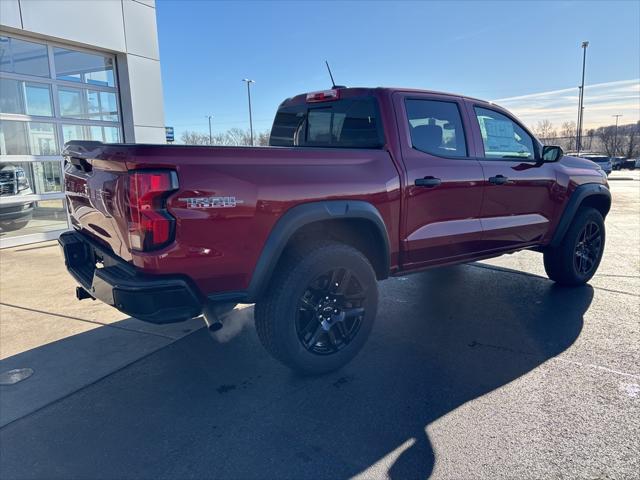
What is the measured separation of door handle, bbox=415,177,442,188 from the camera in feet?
11.3

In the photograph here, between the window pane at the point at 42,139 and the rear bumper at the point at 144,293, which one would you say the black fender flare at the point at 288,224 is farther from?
the window pane at the point at 42,139

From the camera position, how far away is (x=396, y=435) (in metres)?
2.56

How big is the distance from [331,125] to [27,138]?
6.97 metres

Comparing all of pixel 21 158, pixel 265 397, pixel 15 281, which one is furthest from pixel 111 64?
pixel 265 397

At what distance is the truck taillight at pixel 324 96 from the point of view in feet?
12.8

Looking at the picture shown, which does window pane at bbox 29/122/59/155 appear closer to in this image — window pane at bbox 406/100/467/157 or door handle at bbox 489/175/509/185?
window pane at bbox 406/100/467/157

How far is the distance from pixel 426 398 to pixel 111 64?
939cm

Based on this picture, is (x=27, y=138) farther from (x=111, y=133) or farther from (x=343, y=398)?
(x=343, y=398)

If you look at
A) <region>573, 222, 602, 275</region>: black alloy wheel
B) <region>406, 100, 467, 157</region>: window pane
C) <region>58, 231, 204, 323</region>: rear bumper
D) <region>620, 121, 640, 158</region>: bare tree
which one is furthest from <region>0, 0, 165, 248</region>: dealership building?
<region>620, 121, 640, 158</region>: bare tree

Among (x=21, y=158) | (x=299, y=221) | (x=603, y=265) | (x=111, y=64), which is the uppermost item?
(x=111, y=64)

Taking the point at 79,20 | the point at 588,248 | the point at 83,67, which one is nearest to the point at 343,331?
the point at 588,248

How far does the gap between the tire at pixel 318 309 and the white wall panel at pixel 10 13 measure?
24.1 feet

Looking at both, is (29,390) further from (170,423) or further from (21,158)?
(21,158)

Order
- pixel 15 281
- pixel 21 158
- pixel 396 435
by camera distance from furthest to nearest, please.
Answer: pixel 21 158 → pixel 15 281 → pixel 396 435
